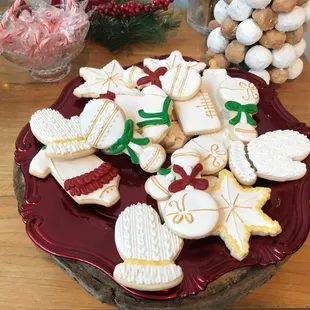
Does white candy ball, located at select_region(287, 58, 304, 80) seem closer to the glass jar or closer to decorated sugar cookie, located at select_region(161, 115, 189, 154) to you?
the glass jar

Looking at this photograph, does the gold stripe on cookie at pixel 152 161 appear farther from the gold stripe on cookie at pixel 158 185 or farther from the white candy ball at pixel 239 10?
the white candy ball at pixel 239 10

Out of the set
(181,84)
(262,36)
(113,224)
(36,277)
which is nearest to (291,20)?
(262,36)

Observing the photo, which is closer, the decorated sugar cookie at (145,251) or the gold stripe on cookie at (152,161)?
the decorated sugar cookie at (145,251)

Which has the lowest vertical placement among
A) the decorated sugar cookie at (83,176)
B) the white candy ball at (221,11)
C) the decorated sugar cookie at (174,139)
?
the decorated sugar cookie at (83,176)

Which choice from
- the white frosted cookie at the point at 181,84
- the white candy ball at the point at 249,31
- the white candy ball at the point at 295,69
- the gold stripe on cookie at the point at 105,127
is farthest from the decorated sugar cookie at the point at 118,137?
the white candy ball at the point at 295,69

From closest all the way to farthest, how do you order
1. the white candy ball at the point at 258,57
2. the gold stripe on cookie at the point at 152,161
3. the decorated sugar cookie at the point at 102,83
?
the gold stripe on cookie at the point at 152,161 < the decorated sugar cookie at the point at 102,83 < the white candy ball at the point at 258,57

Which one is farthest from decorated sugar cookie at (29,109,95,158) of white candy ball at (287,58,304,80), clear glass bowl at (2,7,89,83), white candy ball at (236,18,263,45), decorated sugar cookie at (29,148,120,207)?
white candy ball at (287,58,304,80)

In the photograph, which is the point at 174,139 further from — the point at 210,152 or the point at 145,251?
the point at 145,251

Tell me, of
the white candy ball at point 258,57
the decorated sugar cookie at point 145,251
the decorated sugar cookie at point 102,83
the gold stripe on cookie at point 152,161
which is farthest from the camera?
the white candy ball at point 258,57

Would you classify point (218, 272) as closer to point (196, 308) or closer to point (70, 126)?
point (196, 308)
